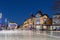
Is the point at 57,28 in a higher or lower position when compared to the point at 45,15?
lower

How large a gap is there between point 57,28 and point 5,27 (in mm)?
36850

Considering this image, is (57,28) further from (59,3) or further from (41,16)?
(59,3)

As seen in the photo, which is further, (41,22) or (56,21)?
(41,22)

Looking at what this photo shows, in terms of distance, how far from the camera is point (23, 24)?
569ft

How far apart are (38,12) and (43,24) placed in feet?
74.2

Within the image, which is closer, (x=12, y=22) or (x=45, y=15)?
(x=45, y=15)

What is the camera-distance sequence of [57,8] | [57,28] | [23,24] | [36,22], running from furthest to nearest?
[23,24], [36,22], [57,28], [57,8]

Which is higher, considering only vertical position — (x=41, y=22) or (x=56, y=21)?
(x=41, y=22)

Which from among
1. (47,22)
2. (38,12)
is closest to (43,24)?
(47,22)

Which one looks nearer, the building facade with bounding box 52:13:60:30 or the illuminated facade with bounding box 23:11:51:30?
the building facade with bounding box 52:13:60:30

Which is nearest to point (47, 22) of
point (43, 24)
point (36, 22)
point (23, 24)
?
point (43, 24)

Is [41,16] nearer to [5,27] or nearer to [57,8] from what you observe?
[5,27]

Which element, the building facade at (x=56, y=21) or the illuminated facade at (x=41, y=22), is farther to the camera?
the illuminated facade at (x=41, y=22)

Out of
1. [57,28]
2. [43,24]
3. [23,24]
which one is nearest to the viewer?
[57,28]
